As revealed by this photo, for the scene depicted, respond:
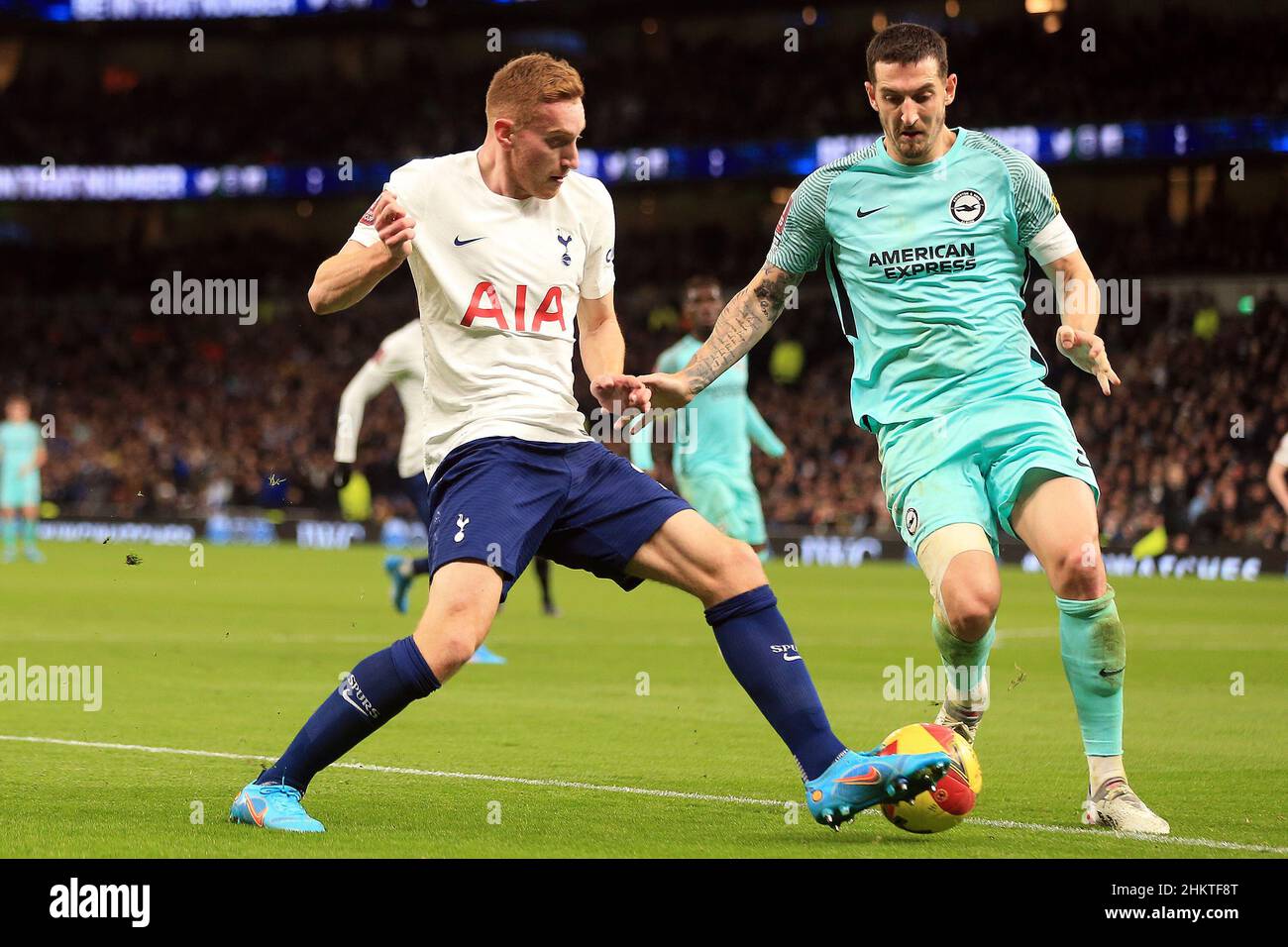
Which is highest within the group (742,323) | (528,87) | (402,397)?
(528,87)

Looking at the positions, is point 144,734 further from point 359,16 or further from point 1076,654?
point 359,16

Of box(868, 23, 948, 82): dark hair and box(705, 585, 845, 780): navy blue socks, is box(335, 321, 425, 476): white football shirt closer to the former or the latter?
box(868, 23, 948, 82): dark hair

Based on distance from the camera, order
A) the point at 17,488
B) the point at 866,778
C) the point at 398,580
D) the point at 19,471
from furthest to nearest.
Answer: the point at 17,488, the point at 19,471, the point at 398,580, the point at 866,778

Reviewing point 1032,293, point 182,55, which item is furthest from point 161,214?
point 1032,293

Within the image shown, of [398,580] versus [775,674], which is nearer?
[775,674]

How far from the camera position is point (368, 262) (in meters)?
5.30

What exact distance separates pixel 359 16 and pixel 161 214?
904 cm

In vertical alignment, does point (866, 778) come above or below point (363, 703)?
below

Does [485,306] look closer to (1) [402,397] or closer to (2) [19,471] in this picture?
(1) [402,397]

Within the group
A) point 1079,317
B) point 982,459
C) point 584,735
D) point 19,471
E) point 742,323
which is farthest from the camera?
point 19,471

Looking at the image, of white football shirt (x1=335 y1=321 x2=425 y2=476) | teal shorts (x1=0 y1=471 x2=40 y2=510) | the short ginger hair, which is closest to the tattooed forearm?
the short ginger hair

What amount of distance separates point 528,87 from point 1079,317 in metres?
1.98

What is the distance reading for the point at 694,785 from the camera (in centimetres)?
681

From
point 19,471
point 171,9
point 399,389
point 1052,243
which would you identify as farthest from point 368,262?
point 171,9
